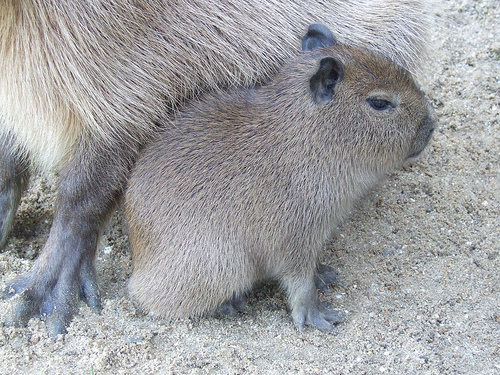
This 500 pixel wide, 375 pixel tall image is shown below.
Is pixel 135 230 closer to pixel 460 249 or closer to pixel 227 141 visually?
pixel 227 141

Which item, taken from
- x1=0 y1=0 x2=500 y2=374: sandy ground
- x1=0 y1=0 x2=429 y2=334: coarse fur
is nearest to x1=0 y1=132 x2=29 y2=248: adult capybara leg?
x1=0 y1=0 x2=500 y2=374: sandy ground

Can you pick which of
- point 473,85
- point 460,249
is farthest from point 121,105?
point 473,85

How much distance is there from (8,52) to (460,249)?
2734 mm

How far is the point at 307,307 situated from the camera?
10.7 feet

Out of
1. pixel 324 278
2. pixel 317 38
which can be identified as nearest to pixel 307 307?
pixel 324 278

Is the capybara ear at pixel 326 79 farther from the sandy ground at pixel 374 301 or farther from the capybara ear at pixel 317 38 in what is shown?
the sandy ground at pixel 374 301

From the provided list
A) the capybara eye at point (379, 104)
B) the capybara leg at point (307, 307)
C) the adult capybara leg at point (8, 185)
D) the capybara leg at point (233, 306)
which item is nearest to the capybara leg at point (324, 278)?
the capybara leg at point (307, 307)

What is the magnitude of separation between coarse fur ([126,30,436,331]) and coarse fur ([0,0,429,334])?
6.0 inches

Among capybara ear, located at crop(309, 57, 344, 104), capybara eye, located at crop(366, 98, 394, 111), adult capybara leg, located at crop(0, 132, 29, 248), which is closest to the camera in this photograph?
capybara ear, located at crop(309, 57, 344, 104)

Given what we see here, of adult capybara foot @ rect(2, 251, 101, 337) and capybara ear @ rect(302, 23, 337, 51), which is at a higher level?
capybara ear @ rect(302, 23, 337, 51)

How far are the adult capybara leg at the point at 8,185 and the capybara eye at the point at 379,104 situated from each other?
6.86 ft

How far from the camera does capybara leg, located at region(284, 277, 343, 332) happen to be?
324 centimetres

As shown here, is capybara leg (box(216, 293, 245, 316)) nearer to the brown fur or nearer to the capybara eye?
the brown fur

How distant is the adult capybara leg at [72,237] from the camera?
3.25 meters
